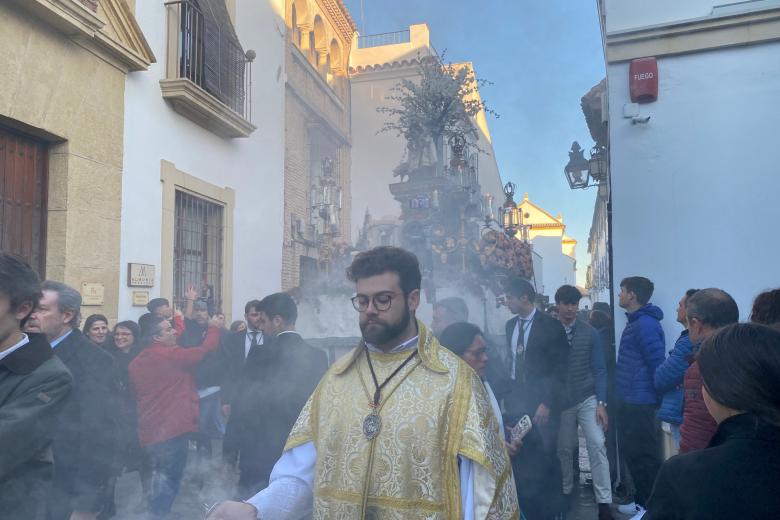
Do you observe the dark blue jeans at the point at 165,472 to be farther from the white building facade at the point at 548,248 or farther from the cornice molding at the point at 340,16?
the white building facade at the point at 548,248

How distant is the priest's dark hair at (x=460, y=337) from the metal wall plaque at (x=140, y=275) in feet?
12.5

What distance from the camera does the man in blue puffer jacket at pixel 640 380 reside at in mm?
3600

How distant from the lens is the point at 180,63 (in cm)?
600

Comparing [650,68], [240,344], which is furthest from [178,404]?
[650,68]

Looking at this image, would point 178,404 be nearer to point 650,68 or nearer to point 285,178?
point 650,68

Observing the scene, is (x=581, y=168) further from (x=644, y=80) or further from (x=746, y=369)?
(x=746, y=369)

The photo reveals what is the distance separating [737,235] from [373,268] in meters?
3.55

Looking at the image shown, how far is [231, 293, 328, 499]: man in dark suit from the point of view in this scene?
9.72ft

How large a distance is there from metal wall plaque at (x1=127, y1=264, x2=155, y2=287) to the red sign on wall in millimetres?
4440

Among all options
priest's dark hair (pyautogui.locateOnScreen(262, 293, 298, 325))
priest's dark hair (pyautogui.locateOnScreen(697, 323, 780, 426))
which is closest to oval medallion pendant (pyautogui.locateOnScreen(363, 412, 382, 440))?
priest's dark hair (pyautogui.locateOnScreen(697, 323, 780, 426))

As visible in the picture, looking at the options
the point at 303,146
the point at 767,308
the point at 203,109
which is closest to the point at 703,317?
the point at 767,308

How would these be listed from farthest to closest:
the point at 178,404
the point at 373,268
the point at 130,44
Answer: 1. the point at 130,44
2. the point at 178,404
3. the point at 373,268

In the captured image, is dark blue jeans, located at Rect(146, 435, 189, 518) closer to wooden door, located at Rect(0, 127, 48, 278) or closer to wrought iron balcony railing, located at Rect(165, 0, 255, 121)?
wooden door, located at Rect(0, 127, 48, 278)

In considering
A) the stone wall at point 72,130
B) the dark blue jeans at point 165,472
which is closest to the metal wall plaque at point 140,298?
the stone wall at point 72,130
